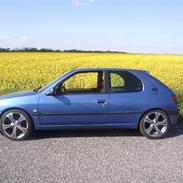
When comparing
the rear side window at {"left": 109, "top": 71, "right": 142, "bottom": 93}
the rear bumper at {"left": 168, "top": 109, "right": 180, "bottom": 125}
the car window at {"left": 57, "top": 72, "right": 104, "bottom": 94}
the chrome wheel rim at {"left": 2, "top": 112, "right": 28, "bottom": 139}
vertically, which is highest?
the rear side window at {"left": 109, "top": 71, "right": 142, "bottom": 93}

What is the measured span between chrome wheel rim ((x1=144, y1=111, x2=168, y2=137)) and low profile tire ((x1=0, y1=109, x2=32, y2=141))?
83.8 inches

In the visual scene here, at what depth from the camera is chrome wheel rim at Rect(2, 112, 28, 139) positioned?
741 cm

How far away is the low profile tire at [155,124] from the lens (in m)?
7.62

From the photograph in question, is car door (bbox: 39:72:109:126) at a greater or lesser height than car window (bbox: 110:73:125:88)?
lesser

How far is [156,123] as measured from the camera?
770 centimetres

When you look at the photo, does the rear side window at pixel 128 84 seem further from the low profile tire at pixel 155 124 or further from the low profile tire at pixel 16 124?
the low profile tire at pixel 16 124

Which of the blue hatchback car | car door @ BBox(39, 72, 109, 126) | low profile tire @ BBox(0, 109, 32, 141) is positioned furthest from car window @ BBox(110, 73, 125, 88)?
low profile tire @ BBox(0, 109, 32, 141)

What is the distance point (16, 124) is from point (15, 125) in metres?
0.02

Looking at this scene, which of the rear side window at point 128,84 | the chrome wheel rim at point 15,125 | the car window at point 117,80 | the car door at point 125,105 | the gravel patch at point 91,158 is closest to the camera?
the gravel patch at point 91,158

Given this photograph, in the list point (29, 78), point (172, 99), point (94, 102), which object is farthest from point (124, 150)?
point (29, 78)

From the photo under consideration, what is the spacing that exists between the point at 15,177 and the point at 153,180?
5.60ft

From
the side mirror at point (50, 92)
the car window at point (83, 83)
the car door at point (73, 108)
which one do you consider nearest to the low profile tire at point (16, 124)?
the car door at point (73, 108)

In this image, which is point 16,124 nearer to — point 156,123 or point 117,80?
point 156,123

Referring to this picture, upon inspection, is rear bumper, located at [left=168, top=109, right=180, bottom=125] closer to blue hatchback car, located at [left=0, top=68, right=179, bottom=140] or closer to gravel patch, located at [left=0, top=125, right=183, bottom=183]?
blue hatchback car, located at [left=0, top=68, right=179, bottom=140]
